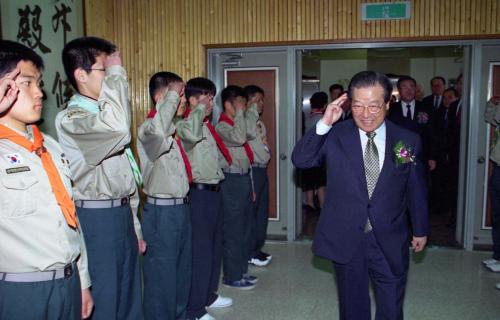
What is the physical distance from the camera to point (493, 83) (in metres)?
5.26

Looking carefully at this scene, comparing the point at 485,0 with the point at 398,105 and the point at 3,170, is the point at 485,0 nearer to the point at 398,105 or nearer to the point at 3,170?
the point at 398,105

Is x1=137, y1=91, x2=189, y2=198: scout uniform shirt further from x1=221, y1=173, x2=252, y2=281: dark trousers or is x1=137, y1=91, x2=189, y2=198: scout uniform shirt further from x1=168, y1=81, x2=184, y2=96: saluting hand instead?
x1=221, y1=173, x2=252, y2=281: dark trousers

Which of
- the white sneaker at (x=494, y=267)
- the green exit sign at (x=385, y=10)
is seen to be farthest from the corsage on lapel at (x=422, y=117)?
the white sneaker at (x=494, y=267)

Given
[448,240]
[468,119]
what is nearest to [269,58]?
[468,119]

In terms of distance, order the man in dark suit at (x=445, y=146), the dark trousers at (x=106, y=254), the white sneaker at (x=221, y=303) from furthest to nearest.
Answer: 1. the man in dark suit at (x=445, y=146)
2. the white sneaker at (x=221, y=303)
3. the dark trousers at (x=106, y=254)

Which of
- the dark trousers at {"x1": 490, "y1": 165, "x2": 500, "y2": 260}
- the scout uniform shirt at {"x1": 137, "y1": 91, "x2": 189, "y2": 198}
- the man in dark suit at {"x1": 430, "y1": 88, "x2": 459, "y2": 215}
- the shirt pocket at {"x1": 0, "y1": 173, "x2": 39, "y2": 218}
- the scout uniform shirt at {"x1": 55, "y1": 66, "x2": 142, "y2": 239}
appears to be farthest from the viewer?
the man in dark suit at {"x1": 430, "y1": 88, "x2": 459, "y2": 215}

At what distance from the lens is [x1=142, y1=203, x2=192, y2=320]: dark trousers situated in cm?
305

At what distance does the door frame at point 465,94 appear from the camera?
5.26 m

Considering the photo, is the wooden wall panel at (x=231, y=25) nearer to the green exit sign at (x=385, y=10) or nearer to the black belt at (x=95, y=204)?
the green exit sign at (x=385, y=10)

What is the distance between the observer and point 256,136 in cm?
493

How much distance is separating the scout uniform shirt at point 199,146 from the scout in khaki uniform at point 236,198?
0.54 m

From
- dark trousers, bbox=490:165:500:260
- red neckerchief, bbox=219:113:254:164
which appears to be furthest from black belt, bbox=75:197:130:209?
dark trousers, bbox=490:165:500:260

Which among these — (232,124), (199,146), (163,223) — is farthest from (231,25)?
(163,223)

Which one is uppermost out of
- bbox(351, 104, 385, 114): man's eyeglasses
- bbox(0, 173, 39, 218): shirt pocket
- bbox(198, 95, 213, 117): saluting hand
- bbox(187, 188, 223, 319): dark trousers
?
bbox(198, 95, 213, 117): saluting hand
